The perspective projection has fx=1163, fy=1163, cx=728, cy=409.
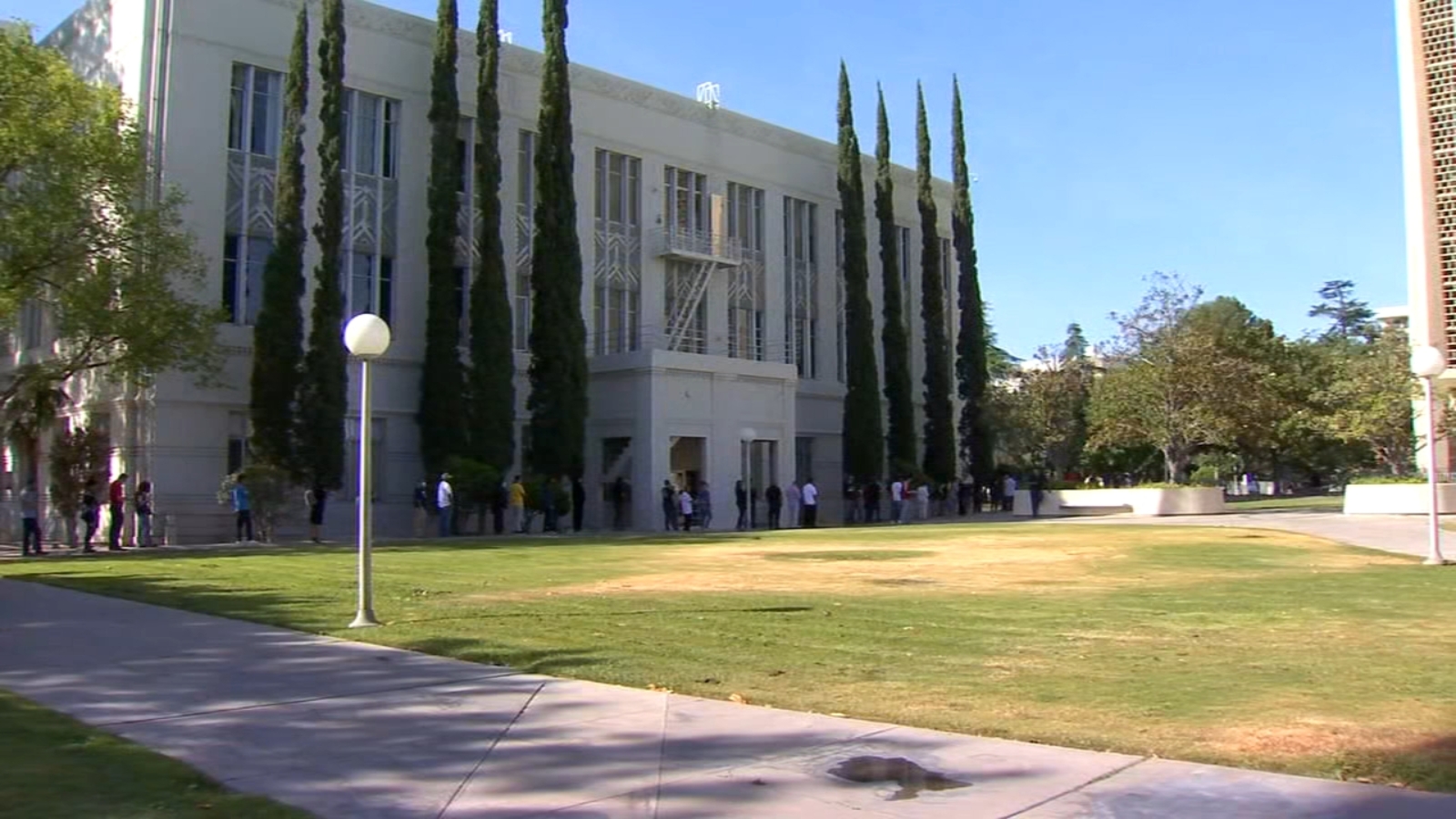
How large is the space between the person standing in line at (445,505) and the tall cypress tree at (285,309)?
12.9ft

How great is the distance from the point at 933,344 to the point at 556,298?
20.2 meters

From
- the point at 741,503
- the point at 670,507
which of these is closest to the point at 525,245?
the point at 670,507

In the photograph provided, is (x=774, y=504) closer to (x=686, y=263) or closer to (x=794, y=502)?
(x=794, y=502)

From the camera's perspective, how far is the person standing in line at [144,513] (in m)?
28.2

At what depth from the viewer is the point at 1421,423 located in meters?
40.0

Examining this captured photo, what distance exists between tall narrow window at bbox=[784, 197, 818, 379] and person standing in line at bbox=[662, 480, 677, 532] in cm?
1396

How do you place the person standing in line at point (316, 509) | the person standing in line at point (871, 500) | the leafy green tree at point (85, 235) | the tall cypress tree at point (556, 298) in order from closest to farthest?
the leafy green tree at point (85, 235) → the person standing in line at point (316, 509) → the tall cypress tree at point (556, 298) → the person standing in line at point (871, 500)

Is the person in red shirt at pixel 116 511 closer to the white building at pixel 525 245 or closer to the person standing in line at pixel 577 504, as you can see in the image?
the white building at pixel 525 245

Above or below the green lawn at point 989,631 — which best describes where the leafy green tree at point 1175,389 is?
above

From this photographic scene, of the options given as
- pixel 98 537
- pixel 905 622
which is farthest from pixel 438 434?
pixel 905 622

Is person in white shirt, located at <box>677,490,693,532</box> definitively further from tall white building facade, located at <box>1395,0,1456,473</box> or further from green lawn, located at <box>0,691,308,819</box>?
green lawn, located at <box>0,691,308,819</box>

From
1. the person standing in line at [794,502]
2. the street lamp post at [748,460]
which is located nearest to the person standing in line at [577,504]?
the street lamp post at [748,460]

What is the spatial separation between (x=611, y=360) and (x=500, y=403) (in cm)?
420

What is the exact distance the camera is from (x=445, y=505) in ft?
103
